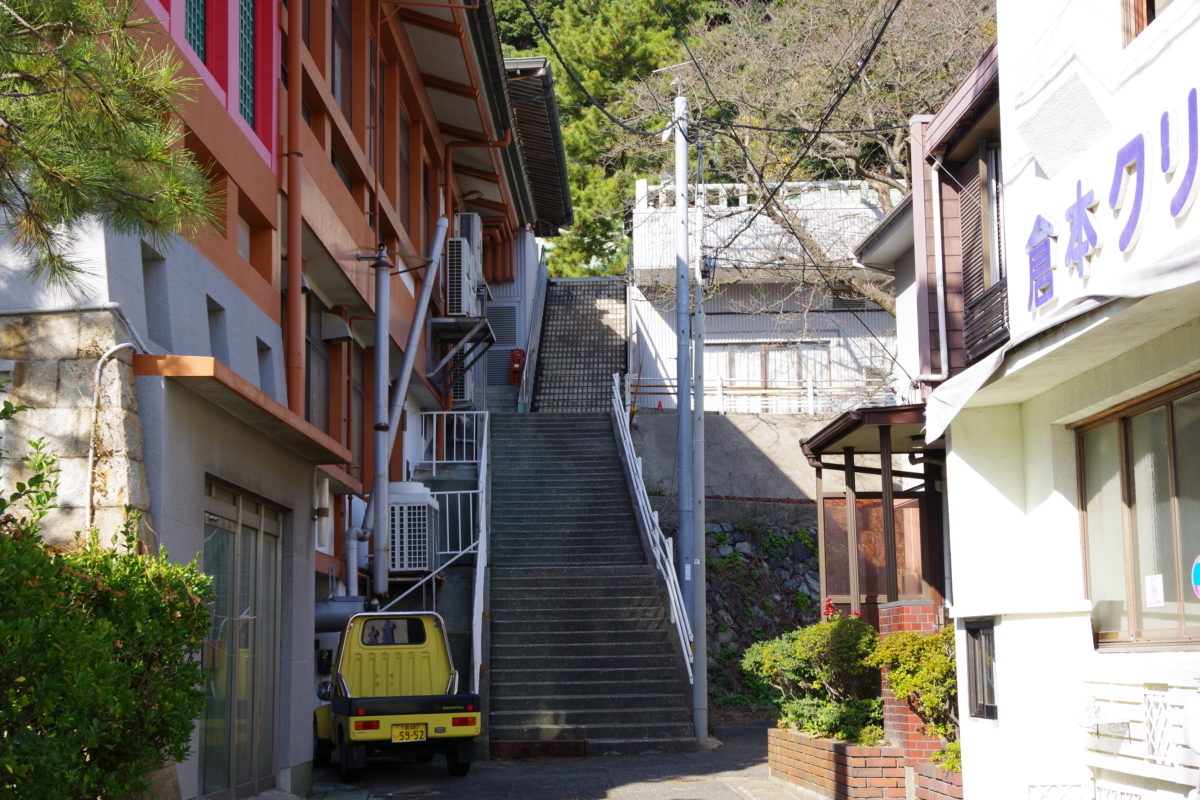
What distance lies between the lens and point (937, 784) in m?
10.2

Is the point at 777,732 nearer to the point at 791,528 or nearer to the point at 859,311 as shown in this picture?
the point at 791,528

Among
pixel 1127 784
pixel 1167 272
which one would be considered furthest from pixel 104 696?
pixel 1127 784

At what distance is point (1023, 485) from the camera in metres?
9.62

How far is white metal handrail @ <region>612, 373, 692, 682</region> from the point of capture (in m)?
17.6

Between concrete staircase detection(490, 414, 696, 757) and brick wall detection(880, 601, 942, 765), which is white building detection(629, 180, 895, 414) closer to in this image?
concrete staircase detection(490, 414, 696, 757)

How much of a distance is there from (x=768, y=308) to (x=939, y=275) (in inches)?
672

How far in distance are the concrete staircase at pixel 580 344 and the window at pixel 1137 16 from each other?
22978 mm

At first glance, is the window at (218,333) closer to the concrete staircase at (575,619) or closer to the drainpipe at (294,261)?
the drainpipe at (294,261)

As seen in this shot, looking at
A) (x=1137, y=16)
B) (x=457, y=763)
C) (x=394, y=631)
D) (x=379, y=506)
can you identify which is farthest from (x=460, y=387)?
(x=1137, y=16)

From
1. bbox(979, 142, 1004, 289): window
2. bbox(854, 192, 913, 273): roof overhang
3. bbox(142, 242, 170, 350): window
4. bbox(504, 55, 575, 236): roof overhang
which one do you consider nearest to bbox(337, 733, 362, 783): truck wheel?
bbox(142, 242, 170, 350): window

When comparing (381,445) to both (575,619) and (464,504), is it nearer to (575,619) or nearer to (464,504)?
(575,619)

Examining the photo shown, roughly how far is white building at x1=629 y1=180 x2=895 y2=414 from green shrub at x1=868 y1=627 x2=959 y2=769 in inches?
639

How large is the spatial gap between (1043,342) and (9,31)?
19.6 feet

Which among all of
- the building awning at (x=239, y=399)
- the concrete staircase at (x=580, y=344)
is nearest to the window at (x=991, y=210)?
the building awning at (x=239, y=399)
